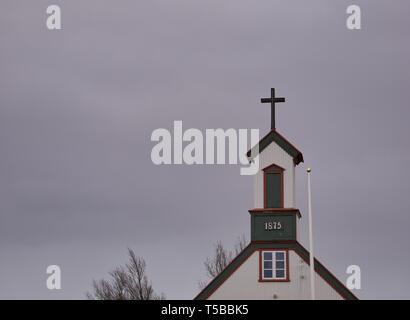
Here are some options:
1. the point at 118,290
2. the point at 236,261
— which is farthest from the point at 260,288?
the point at 118,290

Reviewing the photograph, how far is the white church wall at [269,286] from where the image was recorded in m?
41.5

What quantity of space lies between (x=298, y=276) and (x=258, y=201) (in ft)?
16.4

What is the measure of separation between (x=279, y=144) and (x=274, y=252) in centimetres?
651

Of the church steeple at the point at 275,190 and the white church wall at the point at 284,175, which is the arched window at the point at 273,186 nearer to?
the church steeple at the point at 275,190

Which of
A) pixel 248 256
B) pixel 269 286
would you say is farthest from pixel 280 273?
pixel 248 256

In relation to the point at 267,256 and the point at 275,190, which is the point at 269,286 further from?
the point at 275,190

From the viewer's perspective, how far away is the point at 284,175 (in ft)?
143

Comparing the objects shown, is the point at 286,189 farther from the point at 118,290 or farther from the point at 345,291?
the point at 118,290

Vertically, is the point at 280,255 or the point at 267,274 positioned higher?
the point at 280,255

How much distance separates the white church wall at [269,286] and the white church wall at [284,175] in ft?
9.93

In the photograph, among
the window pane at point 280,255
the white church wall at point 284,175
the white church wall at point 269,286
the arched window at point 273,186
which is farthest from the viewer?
the arched window at point 273,186

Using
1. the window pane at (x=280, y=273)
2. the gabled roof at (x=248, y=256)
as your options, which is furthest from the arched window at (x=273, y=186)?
the window pane at (x=280, y=273)
